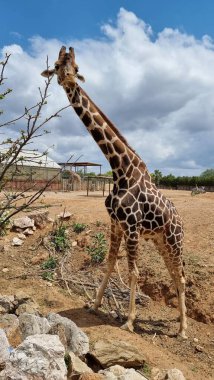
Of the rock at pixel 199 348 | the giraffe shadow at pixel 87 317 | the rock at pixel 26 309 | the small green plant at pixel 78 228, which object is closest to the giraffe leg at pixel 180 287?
the rock at pixel 199 348

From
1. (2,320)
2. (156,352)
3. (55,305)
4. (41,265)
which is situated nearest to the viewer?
(2,320)

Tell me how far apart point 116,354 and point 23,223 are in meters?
6.15

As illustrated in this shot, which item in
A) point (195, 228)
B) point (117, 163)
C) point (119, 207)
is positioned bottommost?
point (195, 228)

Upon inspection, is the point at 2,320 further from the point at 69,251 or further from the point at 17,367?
the point at 69,251

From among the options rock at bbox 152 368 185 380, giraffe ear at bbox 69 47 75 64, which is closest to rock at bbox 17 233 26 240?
giraffe ear at bbox 69 47 75 64

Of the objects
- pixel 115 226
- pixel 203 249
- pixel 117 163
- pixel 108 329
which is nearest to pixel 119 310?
pixel 108 329

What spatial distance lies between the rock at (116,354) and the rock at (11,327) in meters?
0.95

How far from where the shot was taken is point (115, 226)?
6.57 m

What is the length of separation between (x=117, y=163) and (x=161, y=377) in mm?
2943

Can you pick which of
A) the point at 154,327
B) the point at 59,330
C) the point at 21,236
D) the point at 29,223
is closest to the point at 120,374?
the point at 59,330

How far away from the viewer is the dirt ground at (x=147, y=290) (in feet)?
19.8

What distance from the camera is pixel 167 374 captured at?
497cm

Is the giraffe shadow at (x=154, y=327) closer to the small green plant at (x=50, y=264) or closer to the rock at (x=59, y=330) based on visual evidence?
the rock at (x=59, y=330)

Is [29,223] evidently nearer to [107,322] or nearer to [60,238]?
[60,238]
